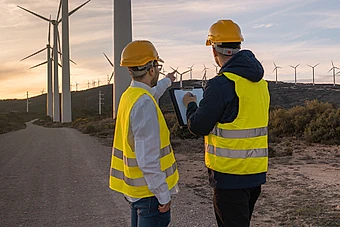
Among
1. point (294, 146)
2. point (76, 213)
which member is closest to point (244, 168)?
point (76, 213)

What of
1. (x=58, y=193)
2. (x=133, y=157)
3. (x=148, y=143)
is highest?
(x=148, y=143)

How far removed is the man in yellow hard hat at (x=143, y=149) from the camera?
10.4 feet

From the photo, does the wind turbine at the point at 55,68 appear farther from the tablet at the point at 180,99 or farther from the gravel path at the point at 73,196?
the tablet at the point at 180,99

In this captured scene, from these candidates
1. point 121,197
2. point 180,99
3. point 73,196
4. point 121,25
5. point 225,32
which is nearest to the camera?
point 225,32

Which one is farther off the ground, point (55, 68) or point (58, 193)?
point (55, 68)

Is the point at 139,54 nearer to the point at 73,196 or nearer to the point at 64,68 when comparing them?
the point at 73,196

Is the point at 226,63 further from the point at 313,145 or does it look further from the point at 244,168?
the point at 313,145

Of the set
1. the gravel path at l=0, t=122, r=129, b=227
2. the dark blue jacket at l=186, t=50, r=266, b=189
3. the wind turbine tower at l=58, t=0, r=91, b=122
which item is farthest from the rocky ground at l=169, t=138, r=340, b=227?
the wind turbine tower at l=58, t=0, r=91, b=122

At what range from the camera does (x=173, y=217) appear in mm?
6715

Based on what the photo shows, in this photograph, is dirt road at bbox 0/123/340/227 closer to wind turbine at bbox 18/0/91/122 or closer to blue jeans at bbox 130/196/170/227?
blue jeans at bbox 130/196/170/227

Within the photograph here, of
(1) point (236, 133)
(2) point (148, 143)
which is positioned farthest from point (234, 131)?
(2) point (148, 143)

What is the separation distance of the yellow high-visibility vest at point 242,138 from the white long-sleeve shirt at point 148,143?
456 mm

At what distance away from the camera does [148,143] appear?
3.15 meters

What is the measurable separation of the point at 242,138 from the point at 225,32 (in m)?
0.84
